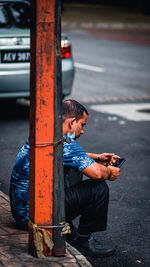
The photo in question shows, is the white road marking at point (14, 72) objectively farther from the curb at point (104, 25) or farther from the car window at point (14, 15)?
the curb at point (104, 25)

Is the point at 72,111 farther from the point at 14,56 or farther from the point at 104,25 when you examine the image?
the point at 104,25

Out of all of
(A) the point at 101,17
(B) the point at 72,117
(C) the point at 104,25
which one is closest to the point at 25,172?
(B) the point at 72,117

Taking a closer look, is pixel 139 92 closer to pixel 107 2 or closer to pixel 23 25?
pixel 23 25

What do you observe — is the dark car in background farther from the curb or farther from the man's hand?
the curb

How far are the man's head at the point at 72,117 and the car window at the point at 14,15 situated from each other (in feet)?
15.8

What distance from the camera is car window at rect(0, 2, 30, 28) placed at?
28.7 ft

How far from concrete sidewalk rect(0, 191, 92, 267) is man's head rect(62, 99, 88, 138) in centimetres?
89

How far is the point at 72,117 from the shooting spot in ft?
13.7

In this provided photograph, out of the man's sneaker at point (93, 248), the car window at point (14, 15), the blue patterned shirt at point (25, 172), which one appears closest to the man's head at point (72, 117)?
the blue patterned shirt at point (25, 172)

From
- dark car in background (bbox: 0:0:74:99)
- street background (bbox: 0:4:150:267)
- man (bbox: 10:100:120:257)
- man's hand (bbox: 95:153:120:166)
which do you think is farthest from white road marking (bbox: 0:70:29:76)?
man (bbox: 10:100:120:257)

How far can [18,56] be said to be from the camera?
8.09 meters

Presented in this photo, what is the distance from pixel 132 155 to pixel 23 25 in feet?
10.3

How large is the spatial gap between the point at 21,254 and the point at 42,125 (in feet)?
3.21

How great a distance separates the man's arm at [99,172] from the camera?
4039 millimetres
